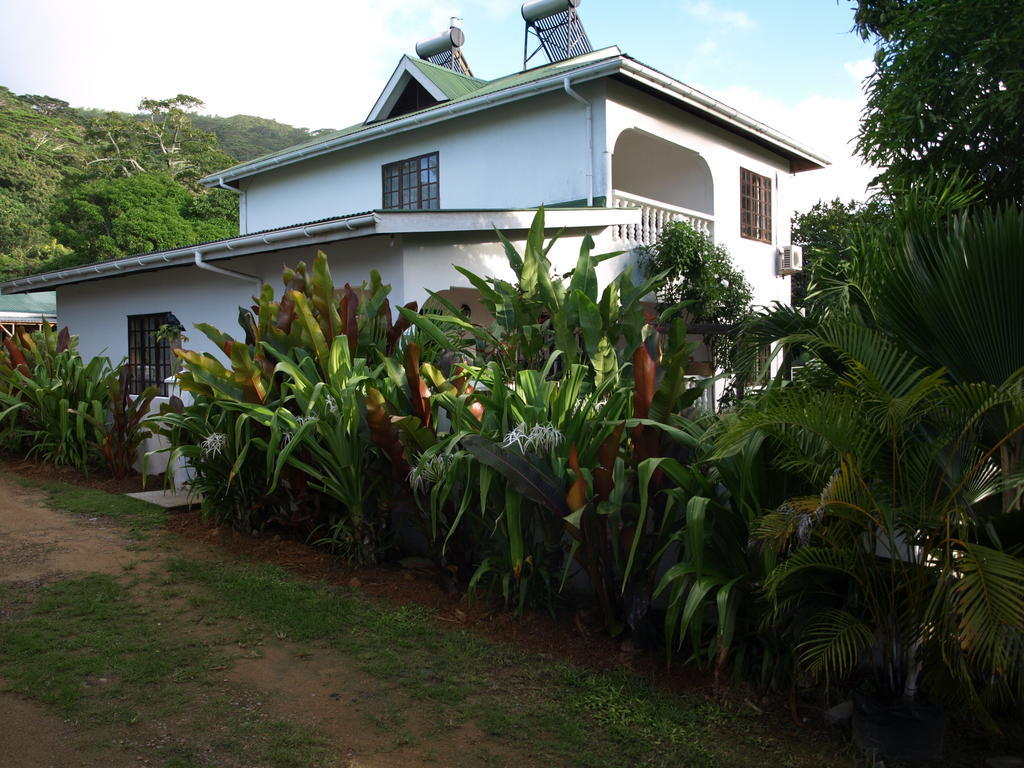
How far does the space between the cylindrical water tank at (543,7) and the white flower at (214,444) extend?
1343 cm

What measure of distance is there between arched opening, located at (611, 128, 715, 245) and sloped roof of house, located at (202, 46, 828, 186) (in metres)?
0.80

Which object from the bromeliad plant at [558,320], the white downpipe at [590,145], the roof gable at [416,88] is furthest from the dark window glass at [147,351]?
the bromeliad plant at [558,320]

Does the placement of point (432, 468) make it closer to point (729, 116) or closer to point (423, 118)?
point (423, 118)

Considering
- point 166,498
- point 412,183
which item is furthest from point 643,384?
point 412,183

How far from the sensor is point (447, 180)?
1411 centimetres

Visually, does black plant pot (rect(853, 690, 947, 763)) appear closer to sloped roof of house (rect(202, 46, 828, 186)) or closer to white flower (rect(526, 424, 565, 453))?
white flower (rect(526, 424, 565, 453))

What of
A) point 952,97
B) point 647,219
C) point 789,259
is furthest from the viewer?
point 789,259

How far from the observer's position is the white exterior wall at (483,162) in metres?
12.4

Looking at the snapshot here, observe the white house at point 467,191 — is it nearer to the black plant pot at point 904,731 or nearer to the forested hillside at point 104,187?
the black plant pot at point 904,731

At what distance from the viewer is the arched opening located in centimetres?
1298

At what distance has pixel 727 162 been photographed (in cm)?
1470

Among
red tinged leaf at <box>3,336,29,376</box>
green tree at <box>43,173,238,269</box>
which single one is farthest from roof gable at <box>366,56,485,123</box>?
green tree at <box>43,173,238,269</box>

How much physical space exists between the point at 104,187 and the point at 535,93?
75.4 ft

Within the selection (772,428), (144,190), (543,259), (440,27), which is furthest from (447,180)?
(144,190)
